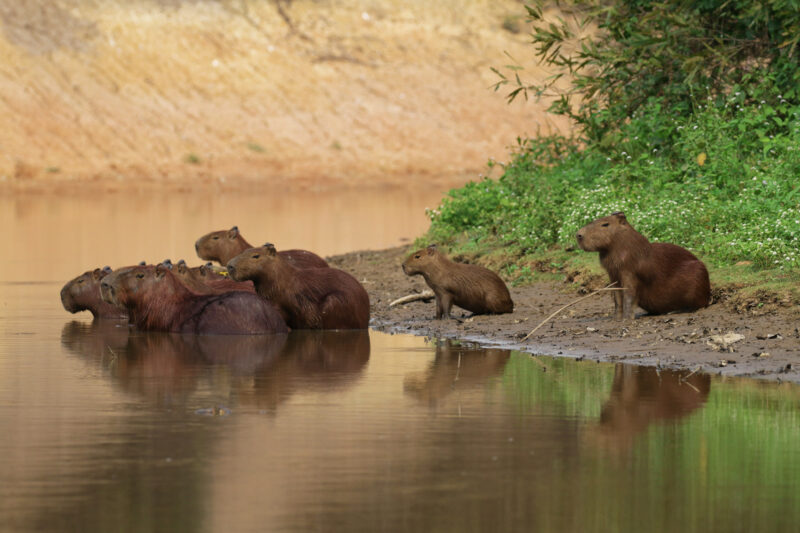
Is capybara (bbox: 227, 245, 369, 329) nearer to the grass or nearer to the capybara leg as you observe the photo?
the capybara leg

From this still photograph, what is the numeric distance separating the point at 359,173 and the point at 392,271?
39.0 meters

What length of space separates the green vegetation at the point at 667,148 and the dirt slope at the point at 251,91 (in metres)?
33.5

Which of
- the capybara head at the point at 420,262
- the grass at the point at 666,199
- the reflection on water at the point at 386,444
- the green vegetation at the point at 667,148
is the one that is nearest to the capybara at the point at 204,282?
the capybara head at the point at 420,262

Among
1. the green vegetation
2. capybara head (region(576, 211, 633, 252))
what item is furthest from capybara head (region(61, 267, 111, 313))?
capybara head (region(576, 211, 633, 252))

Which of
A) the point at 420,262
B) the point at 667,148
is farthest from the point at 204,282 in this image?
the point at 667,148

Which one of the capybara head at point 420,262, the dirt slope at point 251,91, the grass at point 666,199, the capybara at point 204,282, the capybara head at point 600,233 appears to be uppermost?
the dirt slope at point 251,91

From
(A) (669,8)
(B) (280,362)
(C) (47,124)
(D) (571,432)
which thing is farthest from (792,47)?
(C) (47,124)

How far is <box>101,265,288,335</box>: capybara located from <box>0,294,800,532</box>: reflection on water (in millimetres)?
1037

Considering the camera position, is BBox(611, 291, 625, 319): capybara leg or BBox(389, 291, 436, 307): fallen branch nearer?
BBox(611, 291, 625, 319): capybara leg

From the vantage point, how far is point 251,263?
40.9 feet

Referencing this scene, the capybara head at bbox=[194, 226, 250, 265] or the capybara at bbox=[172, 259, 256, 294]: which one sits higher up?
the capybara head at bbox=[194, 226, 250, 265]

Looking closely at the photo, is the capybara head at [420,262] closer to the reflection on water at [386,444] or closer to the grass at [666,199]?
the grass at [666,199]

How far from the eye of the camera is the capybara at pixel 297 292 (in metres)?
12.5

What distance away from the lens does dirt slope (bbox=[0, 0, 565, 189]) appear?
5397 cm
